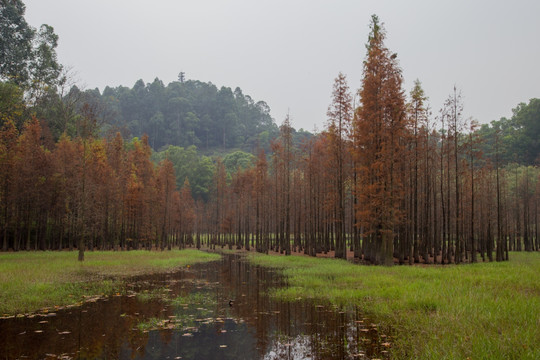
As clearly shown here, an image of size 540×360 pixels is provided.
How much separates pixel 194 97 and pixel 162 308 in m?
192

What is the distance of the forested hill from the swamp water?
147849 mm

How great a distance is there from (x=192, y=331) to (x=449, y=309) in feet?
23.2

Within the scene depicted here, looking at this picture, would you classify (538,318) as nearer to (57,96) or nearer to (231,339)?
(231,339)

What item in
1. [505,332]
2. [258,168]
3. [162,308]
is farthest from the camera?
[258,168]

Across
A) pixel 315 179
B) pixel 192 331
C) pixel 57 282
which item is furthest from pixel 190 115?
pixel 192 331

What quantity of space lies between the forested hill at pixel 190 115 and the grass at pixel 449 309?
479ft

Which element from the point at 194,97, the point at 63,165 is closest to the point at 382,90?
the point at 63,165

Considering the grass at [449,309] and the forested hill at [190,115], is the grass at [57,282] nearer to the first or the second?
the grass at [449,309]

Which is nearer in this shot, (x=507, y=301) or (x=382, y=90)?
(x=507, y=301)

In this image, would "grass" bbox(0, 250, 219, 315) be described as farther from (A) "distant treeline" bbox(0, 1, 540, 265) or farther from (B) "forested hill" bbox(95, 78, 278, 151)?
(B) "forested hill" bbox(95, 78, 278, 151)

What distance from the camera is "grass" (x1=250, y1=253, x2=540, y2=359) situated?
5770 millimetres

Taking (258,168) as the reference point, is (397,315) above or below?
below

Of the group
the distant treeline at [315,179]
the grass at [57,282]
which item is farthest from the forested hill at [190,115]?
the grass at [57,282]

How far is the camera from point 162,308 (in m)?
11.3
